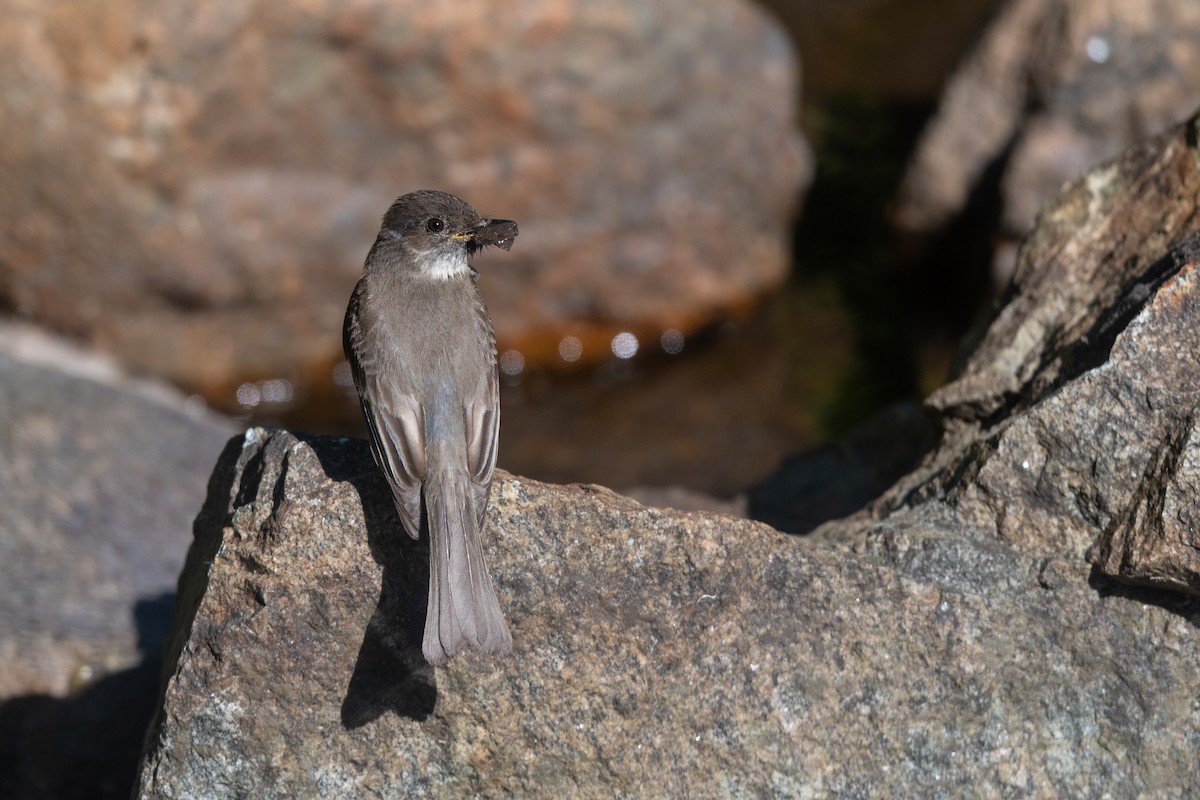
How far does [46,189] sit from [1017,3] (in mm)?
6421

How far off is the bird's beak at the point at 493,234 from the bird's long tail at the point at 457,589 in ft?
3.96

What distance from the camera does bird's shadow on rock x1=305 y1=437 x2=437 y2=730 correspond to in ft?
12.1

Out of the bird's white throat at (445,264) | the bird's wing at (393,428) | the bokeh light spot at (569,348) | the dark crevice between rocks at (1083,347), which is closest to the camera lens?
the bird's wing at (393,428)

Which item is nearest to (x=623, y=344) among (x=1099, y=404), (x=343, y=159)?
(x=343, y=159)

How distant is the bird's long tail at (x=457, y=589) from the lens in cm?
348

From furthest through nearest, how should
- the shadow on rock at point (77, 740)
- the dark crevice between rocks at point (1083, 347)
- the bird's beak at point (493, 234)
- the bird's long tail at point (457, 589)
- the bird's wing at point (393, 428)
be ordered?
the shadow on rock at point (77, 740) < the bird's beak at point (493, 234) < the dark crevice between rocks at point (1083, 347) < the bird's wing at point (393, 428) < the bird's long tail at point (457, 589)

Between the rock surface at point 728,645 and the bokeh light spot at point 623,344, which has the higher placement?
the bokeh light spot at point 623,344

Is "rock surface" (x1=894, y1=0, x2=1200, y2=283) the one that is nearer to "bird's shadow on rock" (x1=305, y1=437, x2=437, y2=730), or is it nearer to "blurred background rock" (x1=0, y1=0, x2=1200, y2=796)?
"blurred background rock" (x1=0, y1=0, x2=1200, y2=796)

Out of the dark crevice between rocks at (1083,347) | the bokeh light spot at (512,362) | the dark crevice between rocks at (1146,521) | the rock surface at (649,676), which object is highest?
the bokeh light spot at (512,362)

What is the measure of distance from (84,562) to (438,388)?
252 cm

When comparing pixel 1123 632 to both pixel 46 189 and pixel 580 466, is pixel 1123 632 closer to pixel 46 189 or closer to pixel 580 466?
pixel 580 466

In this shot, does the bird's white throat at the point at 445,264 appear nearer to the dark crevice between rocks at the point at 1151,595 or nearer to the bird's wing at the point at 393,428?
the bird's wing at the point at 393,428

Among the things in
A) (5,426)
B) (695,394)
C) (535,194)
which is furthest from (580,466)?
(5,426)

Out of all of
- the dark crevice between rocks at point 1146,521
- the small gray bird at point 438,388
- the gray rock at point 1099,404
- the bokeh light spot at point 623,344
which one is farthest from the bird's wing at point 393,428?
the bokeh light spot at point 623,344
